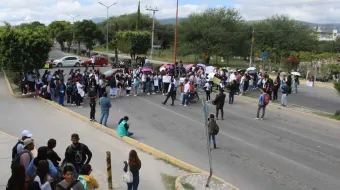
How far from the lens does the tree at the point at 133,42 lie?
5075 cm

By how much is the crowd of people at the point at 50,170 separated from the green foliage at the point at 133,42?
142ft

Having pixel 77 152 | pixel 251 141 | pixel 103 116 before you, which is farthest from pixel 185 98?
pixel 77 152

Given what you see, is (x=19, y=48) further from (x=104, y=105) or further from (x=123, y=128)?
(x=123, y=128)

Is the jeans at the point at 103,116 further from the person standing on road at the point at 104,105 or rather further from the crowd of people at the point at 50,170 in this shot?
the crowd of people at the point at 50,170

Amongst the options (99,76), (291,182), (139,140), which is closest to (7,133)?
(139,140)

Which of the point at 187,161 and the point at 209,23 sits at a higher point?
the point at 209,23

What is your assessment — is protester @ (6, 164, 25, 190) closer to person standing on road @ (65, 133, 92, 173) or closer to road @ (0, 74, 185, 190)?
person standing on road @ (65, 133, 92, 173)

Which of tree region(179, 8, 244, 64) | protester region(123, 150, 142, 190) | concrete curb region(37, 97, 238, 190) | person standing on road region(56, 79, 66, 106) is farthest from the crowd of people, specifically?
tree region(179, 8, 244, 64)

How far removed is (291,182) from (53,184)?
21.5 feet

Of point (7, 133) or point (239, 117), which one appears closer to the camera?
point (7, 133)

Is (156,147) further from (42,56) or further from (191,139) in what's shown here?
(42,56)

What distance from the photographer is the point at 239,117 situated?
62.8ft

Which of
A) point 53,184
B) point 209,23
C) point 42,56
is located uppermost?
point 209,23

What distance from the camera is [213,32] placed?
53.8 m
